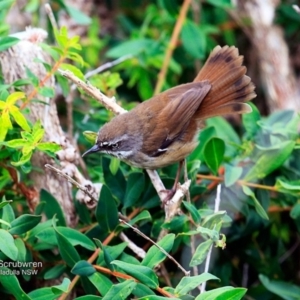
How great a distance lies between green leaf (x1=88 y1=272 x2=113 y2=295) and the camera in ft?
7.88

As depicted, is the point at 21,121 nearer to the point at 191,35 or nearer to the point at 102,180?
the point at 102,180

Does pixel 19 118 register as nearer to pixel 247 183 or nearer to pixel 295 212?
pixel 247 183

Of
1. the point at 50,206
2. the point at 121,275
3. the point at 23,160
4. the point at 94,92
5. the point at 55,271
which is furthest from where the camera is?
the point at 94,92

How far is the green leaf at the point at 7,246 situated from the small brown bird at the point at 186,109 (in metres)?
1.07

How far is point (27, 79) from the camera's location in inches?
112

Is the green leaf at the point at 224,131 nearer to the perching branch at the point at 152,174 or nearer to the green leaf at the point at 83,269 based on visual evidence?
the perching branch at the point at 152,174

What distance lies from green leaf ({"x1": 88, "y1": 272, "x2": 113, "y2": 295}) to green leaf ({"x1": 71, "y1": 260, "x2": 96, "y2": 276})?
2cm

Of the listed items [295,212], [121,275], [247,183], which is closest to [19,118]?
[121,275]

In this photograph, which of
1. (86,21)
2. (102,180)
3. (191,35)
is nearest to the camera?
(102,180)

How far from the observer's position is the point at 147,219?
2854 mm

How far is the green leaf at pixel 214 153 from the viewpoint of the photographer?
2996mm

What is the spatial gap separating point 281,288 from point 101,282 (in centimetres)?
102

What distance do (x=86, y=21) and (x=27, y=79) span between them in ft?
3.96

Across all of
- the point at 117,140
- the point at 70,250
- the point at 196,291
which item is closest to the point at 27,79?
the point at 117,140
